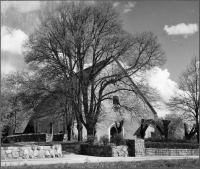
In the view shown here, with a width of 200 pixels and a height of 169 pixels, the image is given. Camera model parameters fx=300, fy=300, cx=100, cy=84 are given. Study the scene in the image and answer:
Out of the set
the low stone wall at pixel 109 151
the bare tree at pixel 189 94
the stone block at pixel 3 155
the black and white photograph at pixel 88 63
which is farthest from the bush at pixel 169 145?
the stone block at pixel 3 155

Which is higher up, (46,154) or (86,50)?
(86,50)

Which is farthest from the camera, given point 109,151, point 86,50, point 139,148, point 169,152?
point 86,50

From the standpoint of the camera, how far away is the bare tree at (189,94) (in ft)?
94.0

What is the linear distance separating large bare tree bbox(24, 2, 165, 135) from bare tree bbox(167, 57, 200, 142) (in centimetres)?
549

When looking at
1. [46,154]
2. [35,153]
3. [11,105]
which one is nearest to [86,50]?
[46,154]

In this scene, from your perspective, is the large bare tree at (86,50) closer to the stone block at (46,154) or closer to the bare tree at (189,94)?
the bare tree at (189,94)

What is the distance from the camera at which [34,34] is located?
77.2 feet

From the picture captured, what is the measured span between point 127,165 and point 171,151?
923cm

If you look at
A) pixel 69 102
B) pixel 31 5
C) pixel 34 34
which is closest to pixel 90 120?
pixel 69 102

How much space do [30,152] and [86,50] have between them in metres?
9.83

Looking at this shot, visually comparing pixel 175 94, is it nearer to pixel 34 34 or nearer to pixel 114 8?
pixel 114 8

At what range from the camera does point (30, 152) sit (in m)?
16.7

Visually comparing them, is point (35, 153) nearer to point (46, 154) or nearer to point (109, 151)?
point (46, 154)

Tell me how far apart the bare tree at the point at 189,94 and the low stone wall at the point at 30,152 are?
15.6 m
